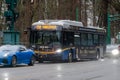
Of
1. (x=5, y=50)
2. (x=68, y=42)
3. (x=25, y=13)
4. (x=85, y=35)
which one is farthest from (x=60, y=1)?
(x=5, y=50)

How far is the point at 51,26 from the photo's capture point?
33.3 metres

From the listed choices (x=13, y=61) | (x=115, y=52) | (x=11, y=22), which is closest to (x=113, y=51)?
(x=115, y=52)

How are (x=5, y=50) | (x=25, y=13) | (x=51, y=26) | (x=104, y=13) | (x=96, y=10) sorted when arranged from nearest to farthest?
1. (x=5, y=50)
2. (x=51, y=26)
3. (x=25, y=13)
4. (x=104, y=13)
5. (x=96, y=10)

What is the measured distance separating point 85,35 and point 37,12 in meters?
14.6

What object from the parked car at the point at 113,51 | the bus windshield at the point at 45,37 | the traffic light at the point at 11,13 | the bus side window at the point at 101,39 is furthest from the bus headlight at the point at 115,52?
the bus windshield at the point at 45,37

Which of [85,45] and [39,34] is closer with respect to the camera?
[39,34]

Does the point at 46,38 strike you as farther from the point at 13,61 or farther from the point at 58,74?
the point at 58,74

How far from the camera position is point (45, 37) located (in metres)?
33.2

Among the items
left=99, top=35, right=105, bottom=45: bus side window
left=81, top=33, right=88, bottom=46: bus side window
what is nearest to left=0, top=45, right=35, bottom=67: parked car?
left=81, top=33, right=88, bottom=46: bus side window

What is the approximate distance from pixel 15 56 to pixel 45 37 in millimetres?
5866

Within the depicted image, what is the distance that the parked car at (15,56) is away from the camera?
88.5ft

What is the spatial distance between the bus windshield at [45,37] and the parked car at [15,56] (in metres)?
3.35

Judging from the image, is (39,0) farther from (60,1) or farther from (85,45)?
(85,45)

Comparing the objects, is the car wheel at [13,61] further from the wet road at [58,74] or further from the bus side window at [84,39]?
the bus side window at [84,39]
